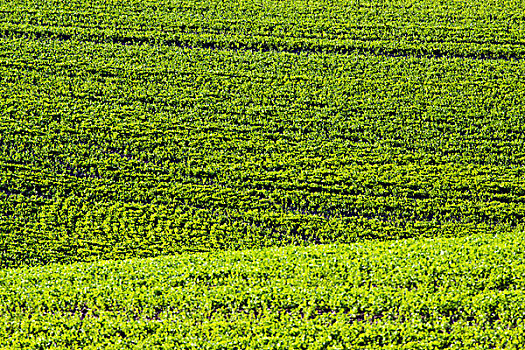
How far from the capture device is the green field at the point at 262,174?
549 inches

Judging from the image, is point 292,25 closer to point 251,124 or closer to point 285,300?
point 251,124

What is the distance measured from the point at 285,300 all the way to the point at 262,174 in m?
6.54

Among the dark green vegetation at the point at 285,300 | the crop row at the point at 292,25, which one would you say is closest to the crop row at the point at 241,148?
the crop row at the point at 292,25

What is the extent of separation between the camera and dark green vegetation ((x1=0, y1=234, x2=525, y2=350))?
13219mm

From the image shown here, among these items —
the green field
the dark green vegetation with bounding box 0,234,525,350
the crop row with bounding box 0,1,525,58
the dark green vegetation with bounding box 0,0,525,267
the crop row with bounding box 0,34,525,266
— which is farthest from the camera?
the crop row with bounding box 0,1,525,58

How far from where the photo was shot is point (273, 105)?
23078 millimetres

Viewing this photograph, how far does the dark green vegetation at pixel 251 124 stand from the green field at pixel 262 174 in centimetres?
8

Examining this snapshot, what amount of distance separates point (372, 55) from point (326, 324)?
1585 cm

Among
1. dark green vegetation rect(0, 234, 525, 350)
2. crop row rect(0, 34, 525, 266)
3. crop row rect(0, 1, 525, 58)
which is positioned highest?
crop row rect(0, 1, 525, 58)

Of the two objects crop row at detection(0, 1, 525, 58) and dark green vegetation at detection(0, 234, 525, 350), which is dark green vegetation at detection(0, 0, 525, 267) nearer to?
crop row at detection(0, 1, 525, 58)

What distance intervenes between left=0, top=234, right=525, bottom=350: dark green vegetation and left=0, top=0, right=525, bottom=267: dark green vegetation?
1.79 metres

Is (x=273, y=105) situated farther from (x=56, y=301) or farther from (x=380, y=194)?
(x=56, y=301)

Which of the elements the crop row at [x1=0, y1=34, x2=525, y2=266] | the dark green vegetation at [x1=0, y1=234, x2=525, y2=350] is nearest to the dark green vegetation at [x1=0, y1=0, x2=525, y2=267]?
the crop row at [x1=0, y1=34, x2=525, y2=266]

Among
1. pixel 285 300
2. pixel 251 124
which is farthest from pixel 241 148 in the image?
pixel 285 300
